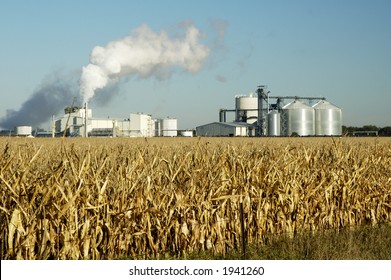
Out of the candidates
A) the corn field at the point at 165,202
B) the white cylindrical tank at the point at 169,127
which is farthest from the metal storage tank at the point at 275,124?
the corn field at the point at 165,202

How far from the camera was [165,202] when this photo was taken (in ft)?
29.1

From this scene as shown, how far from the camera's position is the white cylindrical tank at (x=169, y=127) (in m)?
102

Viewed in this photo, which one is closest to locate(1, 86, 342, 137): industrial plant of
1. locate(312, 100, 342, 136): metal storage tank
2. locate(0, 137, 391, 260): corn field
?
locate(312, 100, 342, 136): metal storage tank

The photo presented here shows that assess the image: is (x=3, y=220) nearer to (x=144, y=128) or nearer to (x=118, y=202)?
(x=118, y=202)

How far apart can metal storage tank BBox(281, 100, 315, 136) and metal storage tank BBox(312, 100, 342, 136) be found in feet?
5.01

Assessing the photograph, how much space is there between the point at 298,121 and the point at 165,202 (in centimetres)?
6815

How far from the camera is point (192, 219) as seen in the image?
902 cm

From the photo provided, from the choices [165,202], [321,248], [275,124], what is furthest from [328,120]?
[165,202]

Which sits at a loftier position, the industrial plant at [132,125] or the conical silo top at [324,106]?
the conical silo top at [324,106]

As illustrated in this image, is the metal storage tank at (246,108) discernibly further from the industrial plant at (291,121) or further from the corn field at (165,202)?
the corn field at (165,202)

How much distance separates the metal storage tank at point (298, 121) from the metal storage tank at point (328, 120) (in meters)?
1.53

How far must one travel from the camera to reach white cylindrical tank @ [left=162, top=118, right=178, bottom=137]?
101875 mm

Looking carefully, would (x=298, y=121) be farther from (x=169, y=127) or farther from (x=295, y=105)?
(x=169, y=127)

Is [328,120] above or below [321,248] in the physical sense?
above
